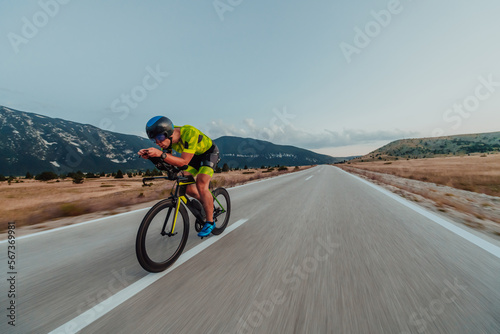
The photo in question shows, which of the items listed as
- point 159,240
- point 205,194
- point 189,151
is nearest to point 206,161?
point 205,194

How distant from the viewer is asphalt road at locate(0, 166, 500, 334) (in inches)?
63.8

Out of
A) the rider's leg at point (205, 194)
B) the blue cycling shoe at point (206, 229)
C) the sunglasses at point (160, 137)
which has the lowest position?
the blue cycling shoe at point (206, 229)

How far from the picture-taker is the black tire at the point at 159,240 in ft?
7.80

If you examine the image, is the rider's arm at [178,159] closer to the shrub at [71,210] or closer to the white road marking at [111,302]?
the white road marking at [111,302]

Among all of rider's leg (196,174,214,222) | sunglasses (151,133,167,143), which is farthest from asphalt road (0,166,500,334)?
sunglasses (151,133,167,143)

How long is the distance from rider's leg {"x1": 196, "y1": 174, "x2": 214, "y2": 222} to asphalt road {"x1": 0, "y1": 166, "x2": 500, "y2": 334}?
46 centimetres

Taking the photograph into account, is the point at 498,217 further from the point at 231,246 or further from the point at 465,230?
the point at 231,246

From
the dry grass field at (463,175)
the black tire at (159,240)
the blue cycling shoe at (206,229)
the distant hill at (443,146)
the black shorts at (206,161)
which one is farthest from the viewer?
the distant hill at (443,146)

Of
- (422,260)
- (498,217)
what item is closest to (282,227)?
(422,260)

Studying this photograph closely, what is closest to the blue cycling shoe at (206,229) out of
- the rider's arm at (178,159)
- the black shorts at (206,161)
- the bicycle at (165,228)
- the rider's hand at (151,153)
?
the bicycle at (165,228)

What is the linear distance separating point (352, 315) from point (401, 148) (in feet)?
651

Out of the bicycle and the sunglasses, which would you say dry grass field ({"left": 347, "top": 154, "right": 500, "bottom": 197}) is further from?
the sunglasses

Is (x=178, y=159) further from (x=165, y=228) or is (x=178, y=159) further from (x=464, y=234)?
(x=464, y=234)

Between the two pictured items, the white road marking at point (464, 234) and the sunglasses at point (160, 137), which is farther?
the white road marking at point (464, 234)
